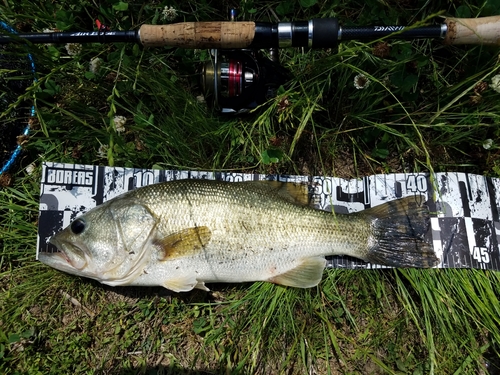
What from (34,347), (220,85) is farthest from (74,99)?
(34,347)

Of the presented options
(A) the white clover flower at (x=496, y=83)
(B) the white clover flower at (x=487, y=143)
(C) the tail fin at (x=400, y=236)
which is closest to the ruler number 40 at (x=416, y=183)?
(C) the tail fin at (x=400, y=236)

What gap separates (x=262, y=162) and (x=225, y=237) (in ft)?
2.15

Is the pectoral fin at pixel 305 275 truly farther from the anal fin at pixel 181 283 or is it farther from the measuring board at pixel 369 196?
the anal fin at pixel 181 283

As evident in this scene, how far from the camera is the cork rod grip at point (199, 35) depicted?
7.61 feet

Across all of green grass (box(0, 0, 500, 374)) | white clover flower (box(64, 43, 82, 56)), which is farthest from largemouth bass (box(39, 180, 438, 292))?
white clover flower (box(64, 43, 82, 56))

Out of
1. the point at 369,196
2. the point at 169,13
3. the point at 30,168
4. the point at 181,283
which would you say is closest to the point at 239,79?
the point at 169,13

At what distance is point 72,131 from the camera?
9.36ft

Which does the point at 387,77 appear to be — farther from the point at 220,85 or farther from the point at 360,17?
the point at 220,85

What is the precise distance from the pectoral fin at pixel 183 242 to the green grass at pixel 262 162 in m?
0.54

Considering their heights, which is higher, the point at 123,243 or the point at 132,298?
the point at 123,243

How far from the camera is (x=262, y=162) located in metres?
2.78

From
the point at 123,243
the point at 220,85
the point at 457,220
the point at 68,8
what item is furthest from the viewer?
the point at 68,8

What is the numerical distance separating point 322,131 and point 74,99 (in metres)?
1.86

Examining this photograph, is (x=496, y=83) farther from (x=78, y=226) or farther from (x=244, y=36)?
(x=78, y=226)
